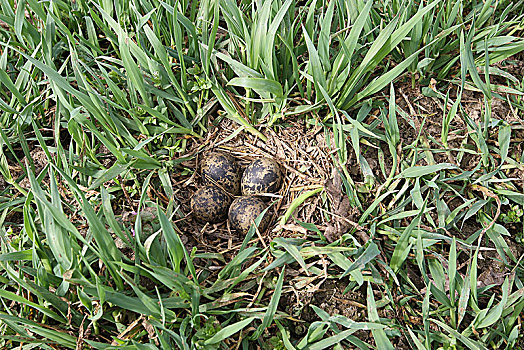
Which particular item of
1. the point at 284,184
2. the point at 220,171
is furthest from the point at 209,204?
the point at 284,184

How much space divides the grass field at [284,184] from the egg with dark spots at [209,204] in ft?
0.26

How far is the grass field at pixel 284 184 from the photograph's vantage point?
5.32 feet

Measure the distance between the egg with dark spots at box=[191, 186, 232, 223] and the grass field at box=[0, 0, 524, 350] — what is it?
8 centimetres

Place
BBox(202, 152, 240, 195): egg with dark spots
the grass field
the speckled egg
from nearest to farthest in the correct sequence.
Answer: the grass field < the speckled egg < BBox(202, 152, 240, 195): egg with dark spots

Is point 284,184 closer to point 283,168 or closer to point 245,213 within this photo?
point 283,168

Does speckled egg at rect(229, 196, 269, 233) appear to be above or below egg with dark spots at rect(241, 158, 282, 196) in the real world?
below

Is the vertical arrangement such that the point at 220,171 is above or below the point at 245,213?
above

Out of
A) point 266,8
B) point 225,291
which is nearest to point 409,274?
point 225,291

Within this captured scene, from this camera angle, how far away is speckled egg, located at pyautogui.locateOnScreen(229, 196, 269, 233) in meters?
1.89

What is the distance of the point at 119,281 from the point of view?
1640 mm

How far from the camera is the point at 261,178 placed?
6.47 ft

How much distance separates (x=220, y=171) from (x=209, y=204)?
0.17 metres

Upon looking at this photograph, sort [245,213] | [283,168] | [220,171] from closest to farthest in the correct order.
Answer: [245,213], [220,171], [283,168]

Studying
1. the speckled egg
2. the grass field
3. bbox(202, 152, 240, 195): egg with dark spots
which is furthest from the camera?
bbox(202, 152, 240, 195): egg with dark spots
